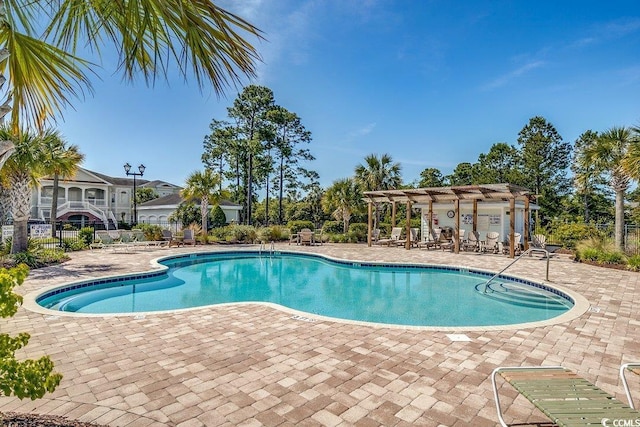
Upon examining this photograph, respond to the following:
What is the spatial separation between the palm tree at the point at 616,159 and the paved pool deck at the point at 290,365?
9.24 meters

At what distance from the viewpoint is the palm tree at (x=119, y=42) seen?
2.09 m

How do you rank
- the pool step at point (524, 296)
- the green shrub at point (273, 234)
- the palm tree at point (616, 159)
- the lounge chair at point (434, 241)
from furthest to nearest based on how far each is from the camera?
the green shrub at point (273, 234) < the lounge chair at point (434, 241) < the palm tree at point (616, 159) < the pool step at point (524, 296)

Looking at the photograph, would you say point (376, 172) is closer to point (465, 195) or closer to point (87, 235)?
point (465, 195)

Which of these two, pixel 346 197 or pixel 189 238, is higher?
Result: pixel 346 197

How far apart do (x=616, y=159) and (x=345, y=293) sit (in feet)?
43.5

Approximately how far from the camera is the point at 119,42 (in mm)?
2406

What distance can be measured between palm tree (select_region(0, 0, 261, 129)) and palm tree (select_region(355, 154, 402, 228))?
20917 millimetres

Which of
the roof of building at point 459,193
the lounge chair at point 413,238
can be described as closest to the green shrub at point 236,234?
the roof of building at point 459,193

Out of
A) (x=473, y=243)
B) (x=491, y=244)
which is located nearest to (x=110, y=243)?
(x=473, y=243)

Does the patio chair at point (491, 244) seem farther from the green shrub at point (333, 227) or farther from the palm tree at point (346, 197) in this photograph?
the green shrub at point (333, 227)

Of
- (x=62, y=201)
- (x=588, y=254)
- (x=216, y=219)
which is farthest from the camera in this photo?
(x=62, y=201)

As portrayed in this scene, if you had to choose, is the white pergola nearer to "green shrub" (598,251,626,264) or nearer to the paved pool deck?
"green shrub" (598,251,626,264)

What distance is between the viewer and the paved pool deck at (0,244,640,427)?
9.97 ft

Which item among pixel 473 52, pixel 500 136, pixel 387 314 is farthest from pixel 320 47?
pixel 500 136
